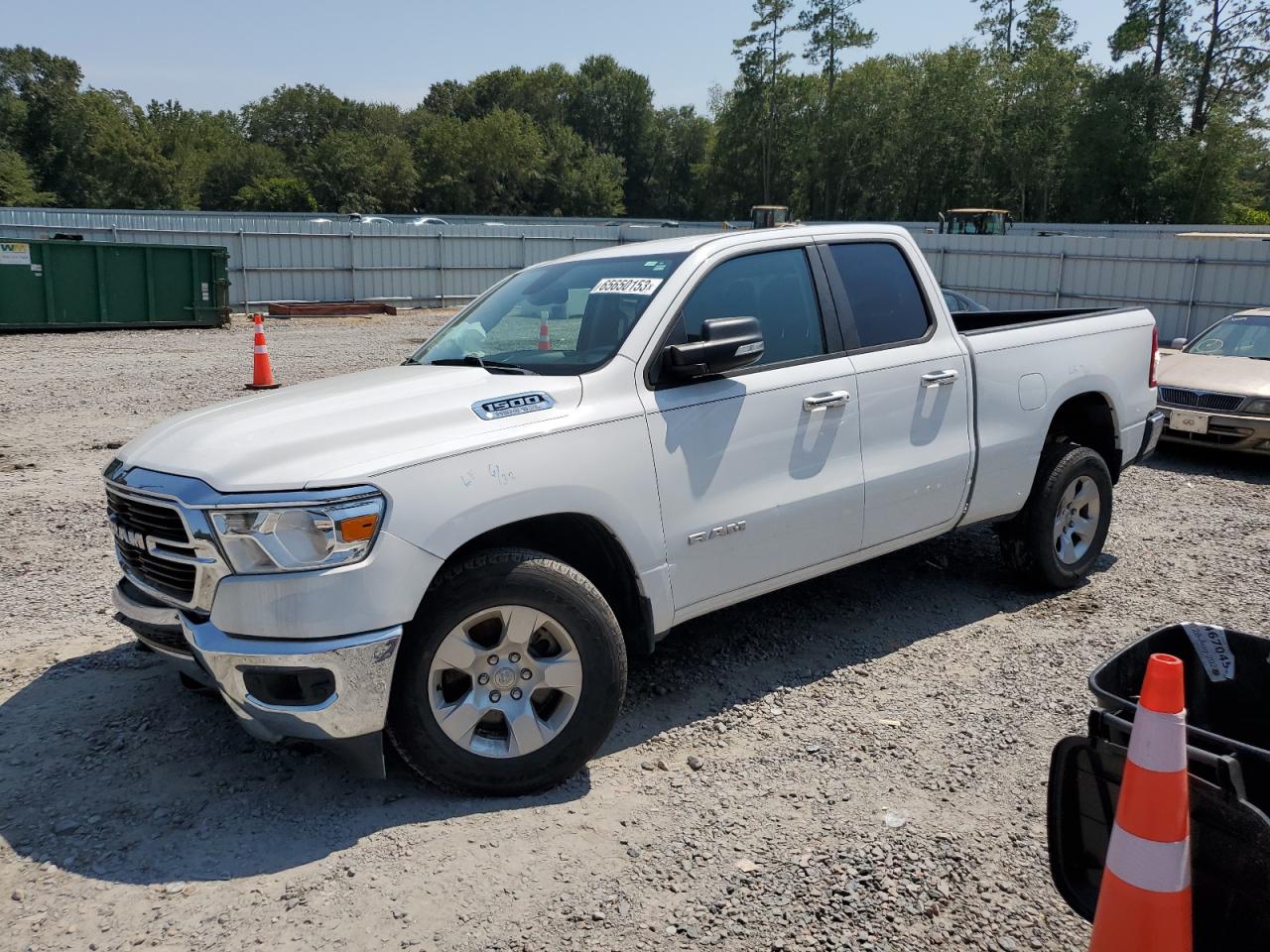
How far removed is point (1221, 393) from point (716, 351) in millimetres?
7258

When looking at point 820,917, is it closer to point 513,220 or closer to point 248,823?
point 248,823

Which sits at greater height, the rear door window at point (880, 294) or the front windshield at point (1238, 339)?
the rear door window at point (880, 294)

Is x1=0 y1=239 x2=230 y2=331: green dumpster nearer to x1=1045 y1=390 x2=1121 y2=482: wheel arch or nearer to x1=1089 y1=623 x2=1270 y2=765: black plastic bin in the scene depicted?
x1=1045 y1=390 x2=1121 y2=482: wheel arch

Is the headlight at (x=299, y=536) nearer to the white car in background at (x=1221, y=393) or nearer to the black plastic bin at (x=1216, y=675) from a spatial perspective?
the black plastic bin at (x=1216, y=675)

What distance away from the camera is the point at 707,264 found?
13.9 feet

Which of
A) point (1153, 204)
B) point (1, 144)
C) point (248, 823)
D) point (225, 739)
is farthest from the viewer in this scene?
point (1, 144)

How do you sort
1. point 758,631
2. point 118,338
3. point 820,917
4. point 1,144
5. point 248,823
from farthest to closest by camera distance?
point 1,144
point 118,338
point 758,631
point 248,823
point 820,917

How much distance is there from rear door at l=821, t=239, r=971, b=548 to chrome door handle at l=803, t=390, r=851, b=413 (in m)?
0.12

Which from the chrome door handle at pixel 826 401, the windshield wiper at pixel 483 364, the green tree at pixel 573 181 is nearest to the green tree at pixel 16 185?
the green tree at pixel 573 181

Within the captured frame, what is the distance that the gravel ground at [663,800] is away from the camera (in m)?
2.96

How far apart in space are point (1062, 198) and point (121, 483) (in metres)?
65.8

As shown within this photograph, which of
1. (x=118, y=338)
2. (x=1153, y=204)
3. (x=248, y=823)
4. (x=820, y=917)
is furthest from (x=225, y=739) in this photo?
(x=1153, y=204)

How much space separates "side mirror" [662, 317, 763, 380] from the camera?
383cm

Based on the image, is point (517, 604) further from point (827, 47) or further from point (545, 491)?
point (827, 47)
